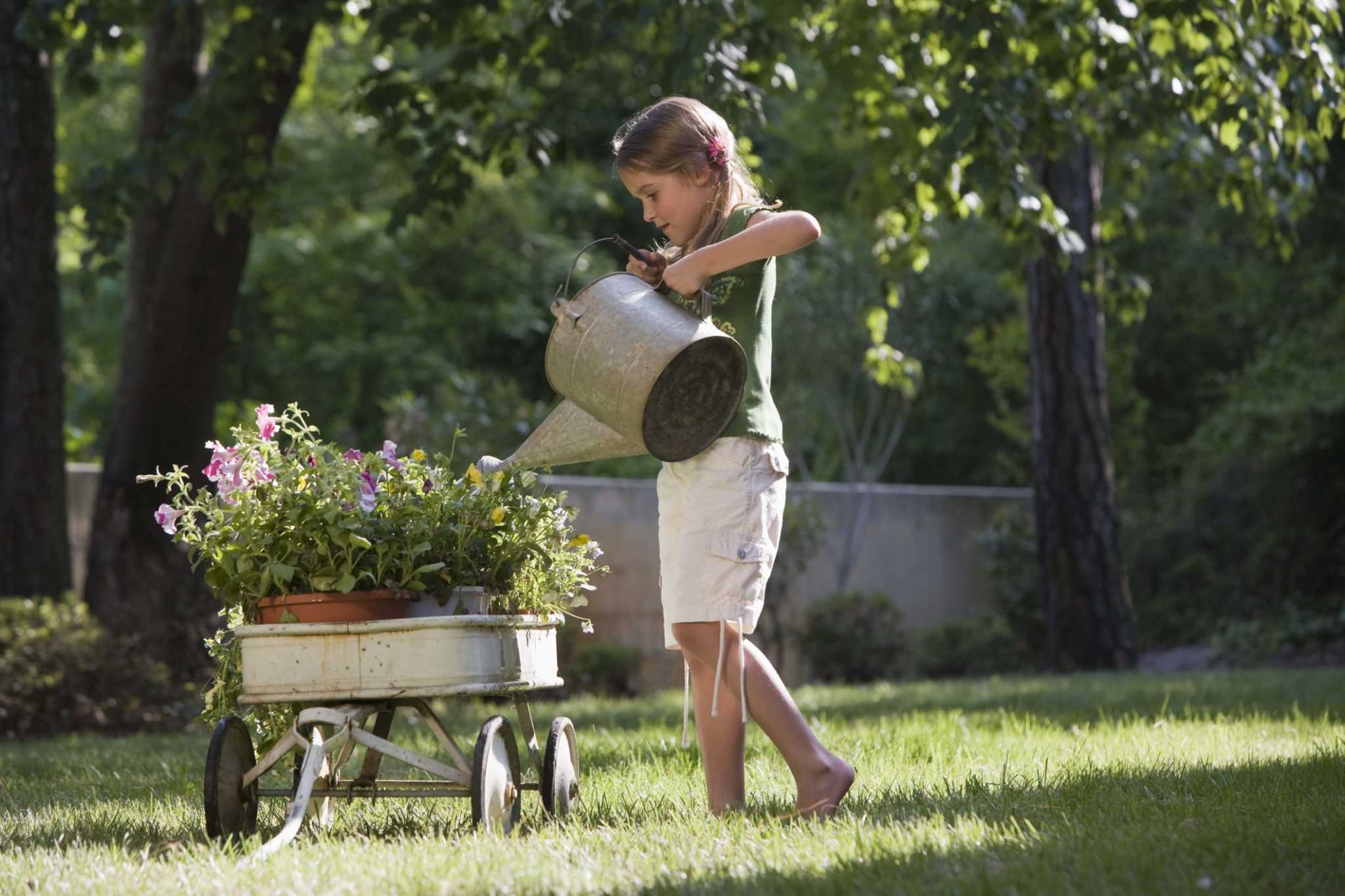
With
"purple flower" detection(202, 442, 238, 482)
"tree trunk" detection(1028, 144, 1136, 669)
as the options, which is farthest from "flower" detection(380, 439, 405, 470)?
"tree trunk" detection(1028, 144, 1136, 669)

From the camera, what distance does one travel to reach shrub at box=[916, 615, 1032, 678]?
43.7 ft

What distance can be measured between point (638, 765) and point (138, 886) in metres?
2.15

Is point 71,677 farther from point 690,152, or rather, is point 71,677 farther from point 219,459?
point 690,152

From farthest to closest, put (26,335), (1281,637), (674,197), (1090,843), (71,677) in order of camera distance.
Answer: (1281,637) → (26,335) → (71,677) → (674,197) → (1090,843)

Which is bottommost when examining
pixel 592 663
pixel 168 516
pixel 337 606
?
pixel 592 663

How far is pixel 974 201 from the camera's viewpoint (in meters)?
7.11

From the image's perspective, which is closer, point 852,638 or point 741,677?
point 741,677

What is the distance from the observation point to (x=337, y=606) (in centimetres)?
342

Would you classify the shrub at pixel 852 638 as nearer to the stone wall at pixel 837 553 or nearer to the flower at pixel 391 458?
the stone wall at pixel 837 553

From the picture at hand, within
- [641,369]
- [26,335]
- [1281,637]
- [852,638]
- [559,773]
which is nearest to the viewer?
[641,369]

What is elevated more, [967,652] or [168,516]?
[168,516]

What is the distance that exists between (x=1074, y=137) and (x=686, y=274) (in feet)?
17.1

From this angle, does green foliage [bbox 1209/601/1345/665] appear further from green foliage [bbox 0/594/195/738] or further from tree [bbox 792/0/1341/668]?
green foliage [bbox 0/594/195/738]

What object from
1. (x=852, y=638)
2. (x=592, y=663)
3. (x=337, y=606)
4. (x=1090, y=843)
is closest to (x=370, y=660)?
(x=337, y=606)
